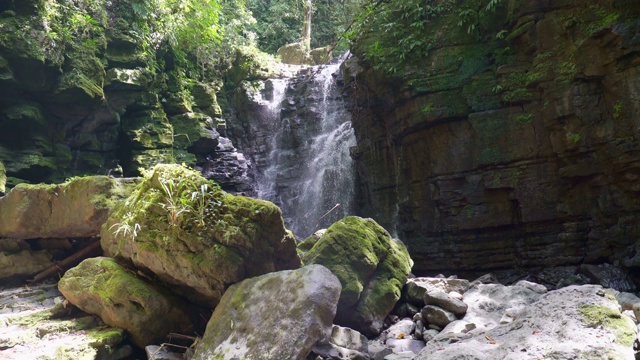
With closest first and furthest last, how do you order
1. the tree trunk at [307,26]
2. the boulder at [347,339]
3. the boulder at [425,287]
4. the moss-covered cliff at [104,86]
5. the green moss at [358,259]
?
the boulder at [347,339] < the green moss at [358,259] < the boulder at [425,287] < the moss-covered cliff at [104,86] < the tree trunk at [307,26]

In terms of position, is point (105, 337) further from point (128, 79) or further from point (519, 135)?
point (128, 79)

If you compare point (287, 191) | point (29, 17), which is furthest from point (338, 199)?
point (29, 17)

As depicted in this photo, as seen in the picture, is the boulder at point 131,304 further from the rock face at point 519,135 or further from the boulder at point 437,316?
the rock face at point 519,135

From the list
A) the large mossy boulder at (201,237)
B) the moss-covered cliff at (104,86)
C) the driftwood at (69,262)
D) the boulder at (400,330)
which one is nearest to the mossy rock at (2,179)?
the moss-covered cliff at (104,86)

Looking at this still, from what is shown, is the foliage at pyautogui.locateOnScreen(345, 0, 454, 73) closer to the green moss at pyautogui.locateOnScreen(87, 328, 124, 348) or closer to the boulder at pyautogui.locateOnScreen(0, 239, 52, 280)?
the green moss at pyautogui.locateOnScreen(87, 328, 124, 348)

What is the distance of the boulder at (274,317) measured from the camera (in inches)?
138

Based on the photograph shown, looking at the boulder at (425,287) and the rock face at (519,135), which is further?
the rock face at (519,135)

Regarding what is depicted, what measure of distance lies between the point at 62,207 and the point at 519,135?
840 cm

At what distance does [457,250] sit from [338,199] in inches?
185

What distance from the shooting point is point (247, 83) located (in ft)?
54.1

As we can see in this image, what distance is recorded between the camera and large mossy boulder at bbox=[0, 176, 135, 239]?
6.07 metres

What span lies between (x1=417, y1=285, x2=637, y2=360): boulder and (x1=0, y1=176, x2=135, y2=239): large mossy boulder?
4962 mm

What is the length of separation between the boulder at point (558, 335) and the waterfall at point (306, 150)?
340 inches

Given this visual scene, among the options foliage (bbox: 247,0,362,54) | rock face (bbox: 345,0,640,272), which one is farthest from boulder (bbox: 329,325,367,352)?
foliage (bbox: 247,0,362,54)
